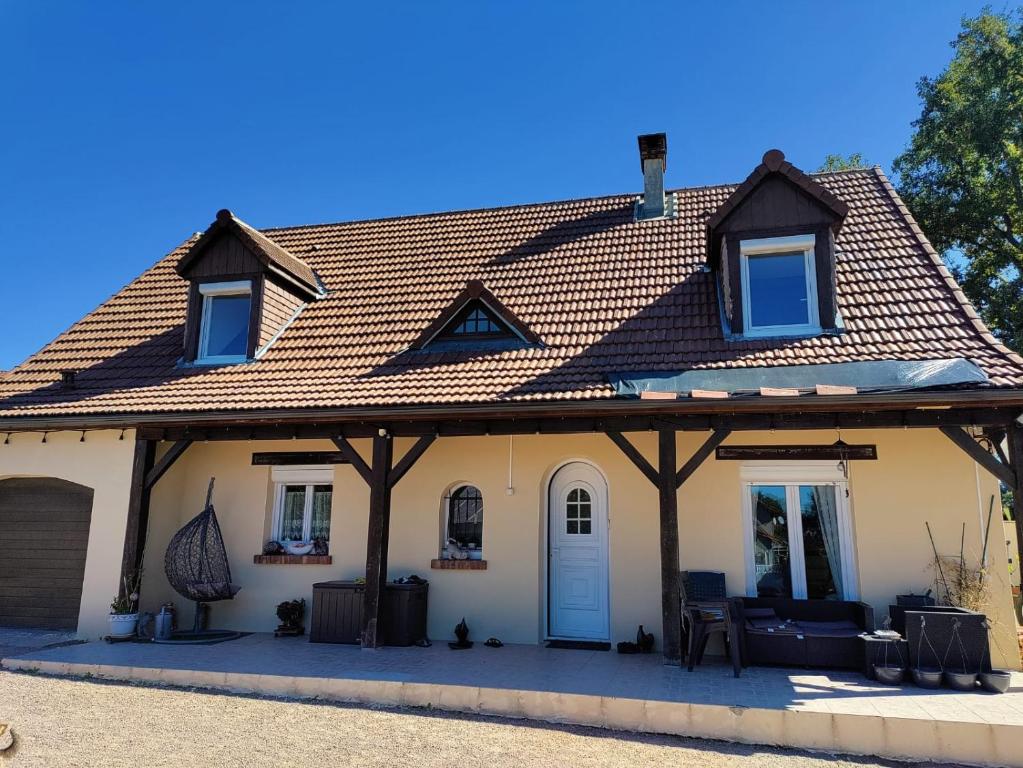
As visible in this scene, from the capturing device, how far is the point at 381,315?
10.6 metres

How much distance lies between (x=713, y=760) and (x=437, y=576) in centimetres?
478

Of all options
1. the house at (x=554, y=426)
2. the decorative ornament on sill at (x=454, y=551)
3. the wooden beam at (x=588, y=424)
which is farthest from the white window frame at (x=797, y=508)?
the decorative ornament on sill at (x=454, y=551)

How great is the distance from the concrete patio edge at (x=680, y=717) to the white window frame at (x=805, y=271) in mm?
4708

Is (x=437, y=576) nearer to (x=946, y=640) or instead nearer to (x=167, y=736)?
(x=167, y=736)

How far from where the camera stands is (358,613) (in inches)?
337

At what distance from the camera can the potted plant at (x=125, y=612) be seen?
8.73m

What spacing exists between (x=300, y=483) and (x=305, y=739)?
5.07 meters

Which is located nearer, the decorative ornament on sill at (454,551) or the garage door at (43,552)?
the decorative ornament on sill at (454,551)

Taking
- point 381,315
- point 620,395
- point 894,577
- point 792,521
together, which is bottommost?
point 894,577

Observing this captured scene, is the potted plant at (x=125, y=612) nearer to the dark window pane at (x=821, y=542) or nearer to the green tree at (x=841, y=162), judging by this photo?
the dark window pane at (x=821, y=542)

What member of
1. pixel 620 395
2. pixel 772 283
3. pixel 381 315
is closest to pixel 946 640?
pixel 620 395

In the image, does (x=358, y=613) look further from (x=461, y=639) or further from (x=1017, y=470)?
(x=1017, y=470)

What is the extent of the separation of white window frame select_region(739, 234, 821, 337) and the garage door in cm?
962

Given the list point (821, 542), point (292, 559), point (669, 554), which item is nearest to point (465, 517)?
point (292, 559)
